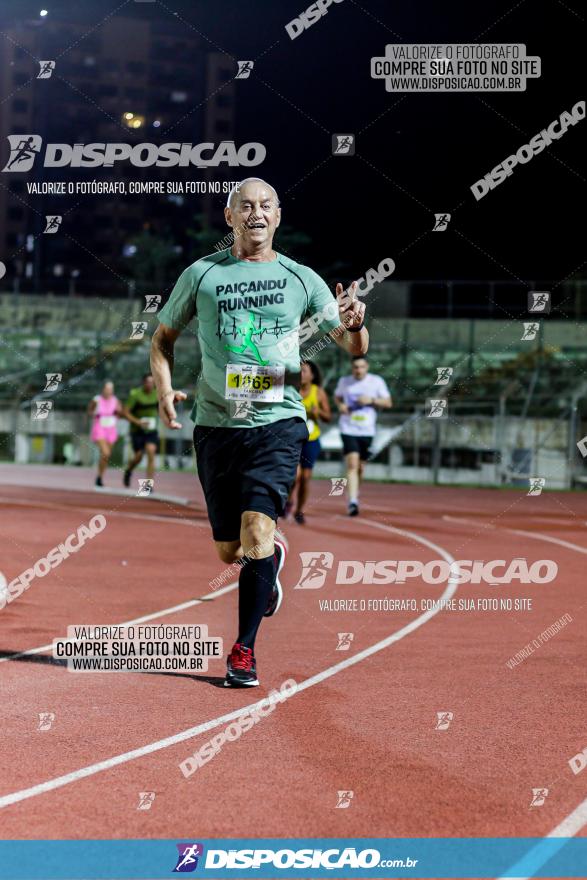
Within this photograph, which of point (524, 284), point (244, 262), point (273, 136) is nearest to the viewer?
point (244, 262)

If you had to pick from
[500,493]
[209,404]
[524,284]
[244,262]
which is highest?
[524,284]

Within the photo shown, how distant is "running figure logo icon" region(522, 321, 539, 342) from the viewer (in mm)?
30200

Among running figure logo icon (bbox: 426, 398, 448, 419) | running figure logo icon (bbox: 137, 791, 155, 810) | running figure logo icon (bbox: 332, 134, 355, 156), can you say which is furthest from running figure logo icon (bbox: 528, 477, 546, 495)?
running figure logo icon (bbox: 137, 791, 155, 810)

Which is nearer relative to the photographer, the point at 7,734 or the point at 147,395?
the point at 7,734

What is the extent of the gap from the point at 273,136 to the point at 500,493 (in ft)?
27.7

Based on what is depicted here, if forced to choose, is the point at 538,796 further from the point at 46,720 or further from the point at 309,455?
the point at 309,455

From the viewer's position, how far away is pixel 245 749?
512cm

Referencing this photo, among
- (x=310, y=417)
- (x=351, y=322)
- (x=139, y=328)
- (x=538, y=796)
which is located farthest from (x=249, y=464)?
(x=310, y=417)

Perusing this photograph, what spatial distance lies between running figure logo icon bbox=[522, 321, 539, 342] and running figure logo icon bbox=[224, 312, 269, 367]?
24.2 m

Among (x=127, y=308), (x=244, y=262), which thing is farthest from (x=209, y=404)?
(x=127, y=308)

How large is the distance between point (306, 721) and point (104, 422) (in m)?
18.2

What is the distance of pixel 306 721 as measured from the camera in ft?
18.5

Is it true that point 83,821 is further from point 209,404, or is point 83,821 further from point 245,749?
point 209,404

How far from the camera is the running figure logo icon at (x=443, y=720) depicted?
220 inches
